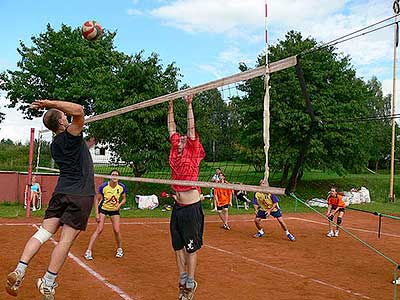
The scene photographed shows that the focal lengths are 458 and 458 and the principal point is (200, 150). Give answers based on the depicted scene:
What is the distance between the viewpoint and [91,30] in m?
8.69

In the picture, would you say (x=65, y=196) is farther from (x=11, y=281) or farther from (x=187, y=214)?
(x=187, y=214)

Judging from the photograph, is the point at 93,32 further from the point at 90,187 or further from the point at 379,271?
the point at 379,271

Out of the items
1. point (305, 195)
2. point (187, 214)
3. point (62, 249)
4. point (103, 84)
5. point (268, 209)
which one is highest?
point (103, 84)

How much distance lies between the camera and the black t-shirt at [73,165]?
15.0 feet

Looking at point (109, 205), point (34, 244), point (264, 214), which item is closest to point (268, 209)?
point (264, 214)

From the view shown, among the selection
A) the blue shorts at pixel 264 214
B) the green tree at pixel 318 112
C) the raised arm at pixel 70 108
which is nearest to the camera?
the raised arm at pixel 70 108

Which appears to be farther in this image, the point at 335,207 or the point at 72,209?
the point at 335,207

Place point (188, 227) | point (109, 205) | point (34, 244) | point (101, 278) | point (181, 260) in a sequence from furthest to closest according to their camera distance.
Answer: point (109, 205)
point (101, 278)
point (181, 260)
point (188, 227)
point (34, 244)

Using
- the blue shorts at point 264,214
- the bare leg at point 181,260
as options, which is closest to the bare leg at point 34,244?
the bare leg at point 181,260

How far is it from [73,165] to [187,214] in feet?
5.14

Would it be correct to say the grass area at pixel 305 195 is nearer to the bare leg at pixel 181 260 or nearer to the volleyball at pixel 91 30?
the volleyball at pixel 91 30

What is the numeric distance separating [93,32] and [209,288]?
5166mm

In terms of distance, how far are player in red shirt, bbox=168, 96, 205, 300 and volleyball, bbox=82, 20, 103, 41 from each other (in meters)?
3.76

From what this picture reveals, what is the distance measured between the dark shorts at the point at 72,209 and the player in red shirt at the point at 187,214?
4.35 feet
